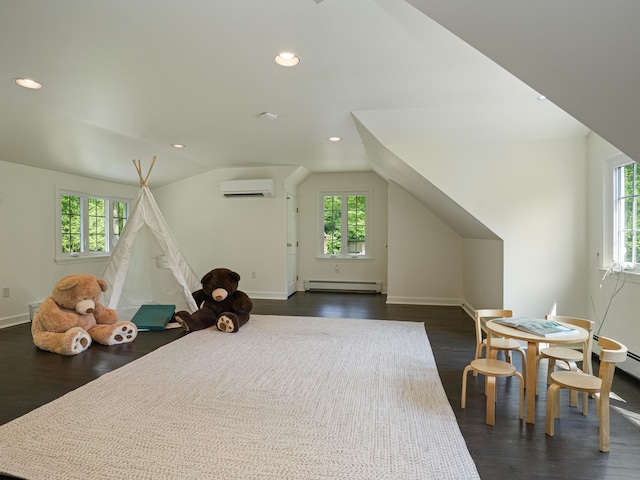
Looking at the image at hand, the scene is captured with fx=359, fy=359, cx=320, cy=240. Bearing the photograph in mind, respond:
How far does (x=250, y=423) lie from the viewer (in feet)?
7.30

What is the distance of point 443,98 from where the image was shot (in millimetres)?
3186

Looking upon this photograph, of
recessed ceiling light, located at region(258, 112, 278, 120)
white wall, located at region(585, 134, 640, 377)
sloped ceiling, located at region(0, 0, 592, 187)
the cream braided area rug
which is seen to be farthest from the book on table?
recessed ceiling light, located at region(258, 112, 278, 120)

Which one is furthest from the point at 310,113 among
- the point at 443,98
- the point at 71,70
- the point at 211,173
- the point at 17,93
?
the point at 211,173

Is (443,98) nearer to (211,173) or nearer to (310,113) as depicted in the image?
(310,113)

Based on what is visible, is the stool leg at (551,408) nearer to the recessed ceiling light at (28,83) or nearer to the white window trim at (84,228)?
the recessed ceiling light at (28,83)

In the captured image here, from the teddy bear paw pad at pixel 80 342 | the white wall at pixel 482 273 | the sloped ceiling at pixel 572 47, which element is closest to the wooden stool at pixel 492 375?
the sloped ceiling at pixel 572 47

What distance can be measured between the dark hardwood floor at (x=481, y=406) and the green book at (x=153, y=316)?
0.16 meters

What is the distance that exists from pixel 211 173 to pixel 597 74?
6.25 metres

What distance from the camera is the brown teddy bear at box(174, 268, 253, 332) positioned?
4.36 meters

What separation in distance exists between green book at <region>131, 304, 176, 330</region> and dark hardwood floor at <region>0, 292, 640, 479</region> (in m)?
0.16

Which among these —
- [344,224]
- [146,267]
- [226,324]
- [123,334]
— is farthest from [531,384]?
[344,224]

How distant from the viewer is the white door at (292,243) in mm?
6734

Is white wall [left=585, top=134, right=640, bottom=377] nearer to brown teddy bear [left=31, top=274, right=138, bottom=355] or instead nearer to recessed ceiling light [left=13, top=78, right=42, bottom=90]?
brown teddy bear [left=31, top=274, right=138, bottom=355]

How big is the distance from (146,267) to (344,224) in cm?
383
